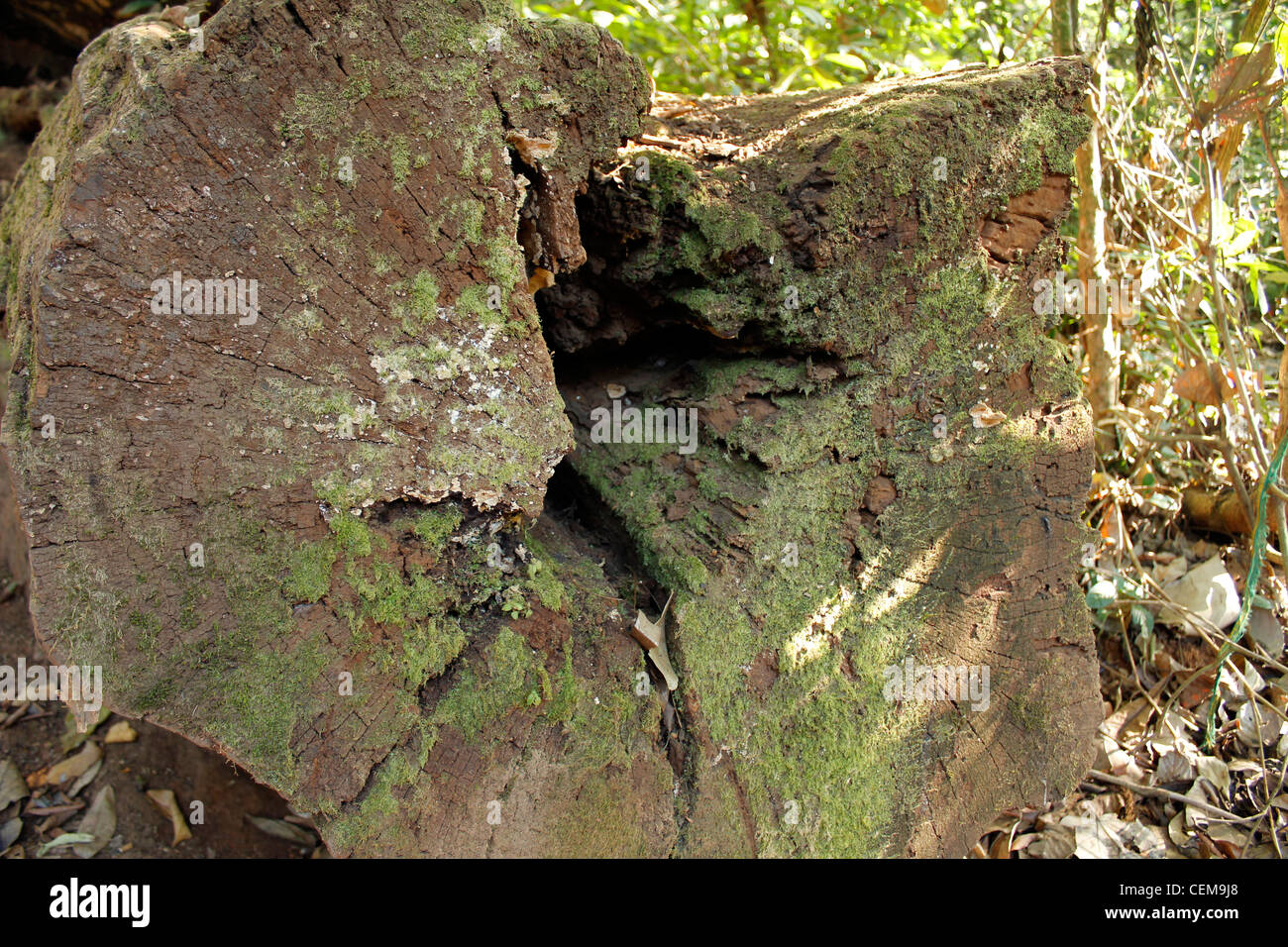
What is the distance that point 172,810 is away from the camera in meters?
2.58

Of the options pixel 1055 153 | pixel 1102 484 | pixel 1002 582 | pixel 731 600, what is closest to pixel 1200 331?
pixel 1102 484

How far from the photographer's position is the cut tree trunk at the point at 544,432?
1648mm

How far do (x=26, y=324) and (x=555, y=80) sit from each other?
1293 mm

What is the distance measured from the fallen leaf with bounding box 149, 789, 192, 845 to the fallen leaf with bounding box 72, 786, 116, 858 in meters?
0.11

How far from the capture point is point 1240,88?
2715 millimetres

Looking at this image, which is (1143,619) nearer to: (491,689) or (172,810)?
(491,689)

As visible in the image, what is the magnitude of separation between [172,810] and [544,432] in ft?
5.95

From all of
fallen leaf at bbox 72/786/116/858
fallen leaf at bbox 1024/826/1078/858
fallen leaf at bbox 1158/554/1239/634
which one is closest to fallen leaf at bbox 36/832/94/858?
fallen leaf at bbox 72/786/116/858

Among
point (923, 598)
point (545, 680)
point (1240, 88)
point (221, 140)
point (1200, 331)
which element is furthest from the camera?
point (1200, 331)

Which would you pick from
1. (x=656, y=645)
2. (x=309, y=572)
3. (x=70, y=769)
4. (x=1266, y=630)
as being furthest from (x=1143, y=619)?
(x=70, y=769)

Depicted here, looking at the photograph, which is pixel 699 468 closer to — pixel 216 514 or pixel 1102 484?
pixel 216 514

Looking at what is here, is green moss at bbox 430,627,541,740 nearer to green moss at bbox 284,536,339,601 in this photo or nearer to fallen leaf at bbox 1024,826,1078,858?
green moss at bbox 284,536,339,601

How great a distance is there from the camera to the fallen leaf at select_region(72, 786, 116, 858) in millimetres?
2482

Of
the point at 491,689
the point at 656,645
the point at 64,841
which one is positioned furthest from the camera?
the point at 64,841
